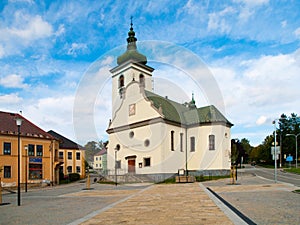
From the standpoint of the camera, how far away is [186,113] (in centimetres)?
4603

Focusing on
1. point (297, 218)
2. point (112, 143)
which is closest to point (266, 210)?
point (297, 218)

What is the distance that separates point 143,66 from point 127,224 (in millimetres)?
38452

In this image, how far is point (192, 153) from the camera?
137 feet

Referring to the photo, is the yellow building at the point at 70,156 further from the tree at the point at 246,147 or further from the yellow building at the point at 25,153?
the tree at the point at 246,147

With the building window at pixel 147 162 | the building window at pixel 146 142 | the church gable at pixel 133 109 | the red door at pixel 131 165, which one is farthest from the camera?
the red door at pixel 131 165

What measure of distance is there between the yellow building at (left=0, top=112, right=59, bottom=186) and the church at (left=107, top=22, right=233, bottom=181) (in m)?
9.75

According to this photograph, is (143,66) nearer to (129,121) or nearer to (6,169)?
(129,121)

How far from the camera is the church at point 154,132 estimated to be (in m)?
37.3

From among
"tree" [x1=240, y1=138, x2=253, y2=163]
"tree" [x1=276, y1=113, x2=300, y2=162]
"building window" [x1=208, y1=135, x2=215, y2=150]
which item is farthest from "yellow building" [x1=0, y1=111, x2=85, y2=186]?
"tree" [x1=240, y1=138, x2=253, y2=163]

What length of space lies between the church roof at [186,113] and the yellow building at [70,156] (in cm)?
→ 2020

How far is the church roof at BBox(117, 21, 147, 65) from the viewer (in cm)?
4439

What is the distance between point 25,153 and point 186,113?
25316 mm

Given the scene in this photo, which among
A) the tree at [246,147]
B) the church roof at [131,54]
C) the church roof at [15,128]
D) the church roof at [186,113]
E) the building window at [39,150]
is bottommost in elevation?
the tree at [246,147]

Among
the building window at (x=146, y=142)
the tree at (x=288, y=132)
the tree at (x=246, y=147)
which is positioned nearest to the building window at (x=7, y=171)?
the building window at (x=146, y=142)
